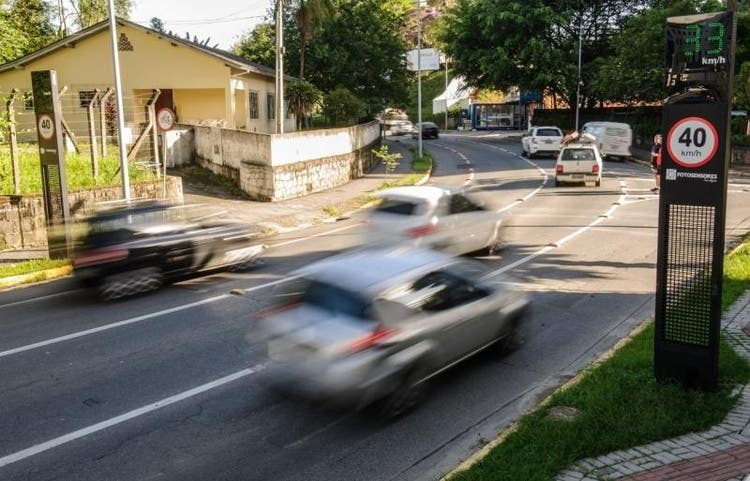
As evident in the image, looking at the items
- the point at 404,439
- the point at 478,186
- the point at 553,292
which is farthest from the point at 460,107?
the point at 404,439

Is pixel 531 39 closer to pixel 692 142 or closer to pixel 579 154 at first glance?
pixel 579 154

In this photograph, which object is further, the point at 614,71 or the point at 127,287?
the point at 614,71

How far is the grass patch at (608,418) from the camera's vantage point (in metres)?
5.91

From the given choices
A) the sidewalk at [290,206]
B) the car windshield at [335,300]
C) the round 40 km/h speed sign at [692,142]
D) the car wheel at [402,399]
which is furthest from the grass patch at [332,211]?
the round 40 km/h speed sign at [692,142]

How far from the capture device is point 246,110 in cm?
3709

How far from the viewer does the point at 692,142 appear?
711cm

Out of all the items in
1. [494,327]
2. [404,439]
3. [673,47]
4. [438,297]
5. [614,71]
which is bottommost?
[404,439]

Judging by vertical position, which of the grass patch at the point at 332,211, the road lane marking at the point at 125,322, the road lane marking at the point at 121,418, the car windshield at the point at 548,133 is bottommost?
the road lane marking at the point at 121,418

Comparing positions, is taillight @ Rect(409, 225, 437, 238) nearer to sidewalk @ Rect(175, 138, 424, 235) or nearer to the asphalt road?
the asphalt road

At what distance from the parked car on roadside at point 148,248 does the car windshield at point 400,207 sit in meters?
2.82

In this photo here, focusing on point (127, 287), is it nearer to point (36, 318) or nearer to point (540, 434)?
point (36, 318)

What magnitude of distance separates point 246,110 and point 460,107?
52446 mm

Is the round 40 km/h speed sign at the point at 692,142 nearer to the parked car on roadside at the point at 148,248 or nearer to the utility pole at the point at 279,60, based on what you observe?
the parked car on roadside at the point at 148,248

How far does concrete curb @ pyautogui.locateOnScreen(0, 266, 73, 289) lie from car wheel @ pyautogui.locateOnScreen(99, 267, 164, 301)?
2837mm
